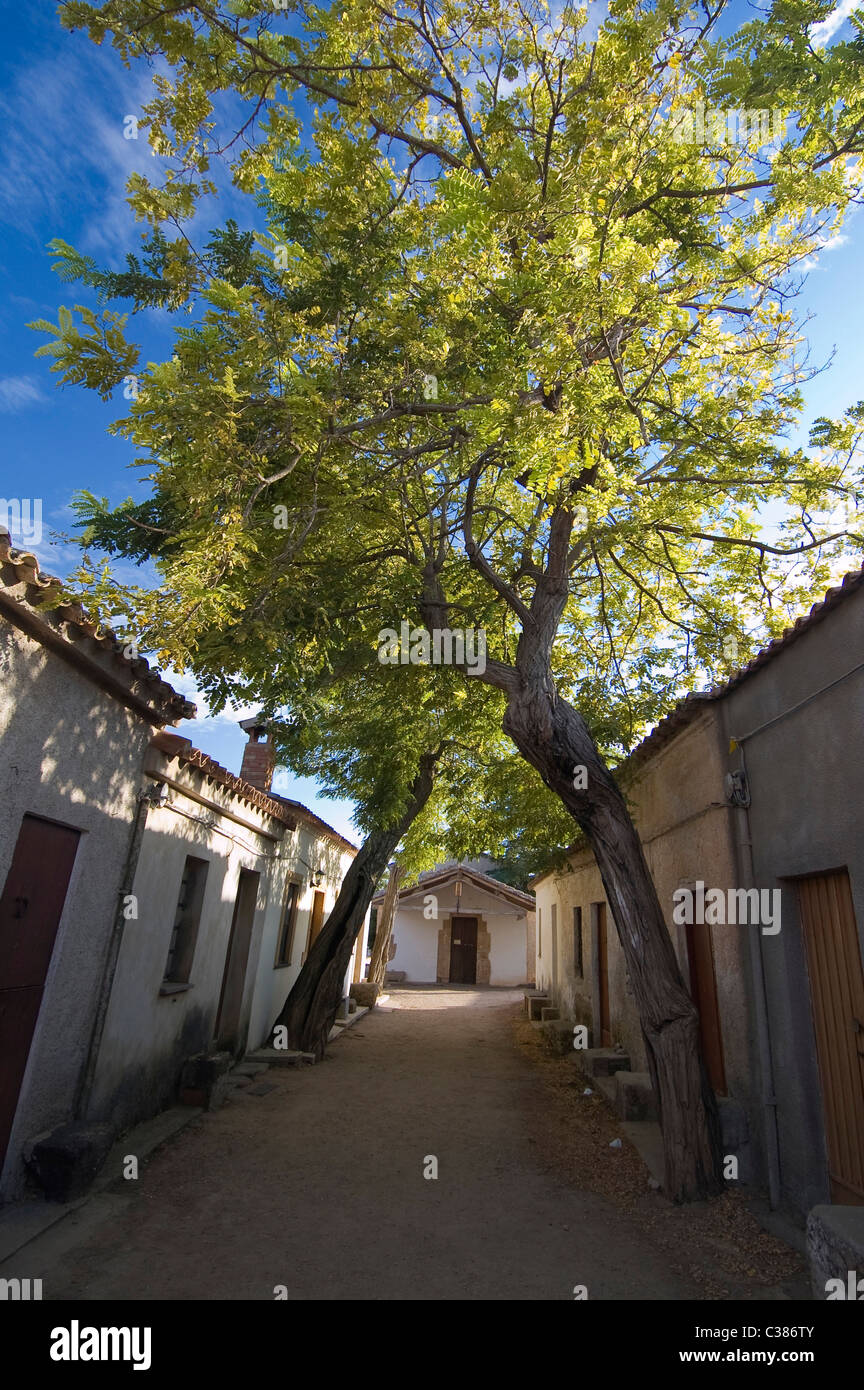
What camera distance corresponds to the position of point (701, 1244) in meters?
4.46

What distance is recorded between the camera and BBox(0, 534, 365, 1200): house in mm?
4492

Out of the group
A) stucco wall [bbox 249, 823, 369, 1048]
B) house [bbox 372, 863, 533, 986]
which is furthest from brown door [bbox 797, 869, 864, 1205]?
house [bbox 372, 863, 533, 986]

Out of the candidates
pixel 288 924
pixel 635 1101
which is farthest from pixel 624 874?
pixel 288 924

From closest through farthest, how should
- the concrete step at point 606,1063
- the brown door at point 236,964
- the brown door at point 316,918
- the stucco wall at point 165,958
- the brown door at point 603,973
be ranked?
the stucco wall at point 165,958
the concrete step at point 606,1063
the brown door at point 236,964
the brown door at point 603,973
the brown door at point 316,918

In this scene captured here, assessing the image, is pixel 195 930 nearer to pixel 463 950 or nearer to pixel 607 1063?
pixel 607 1063

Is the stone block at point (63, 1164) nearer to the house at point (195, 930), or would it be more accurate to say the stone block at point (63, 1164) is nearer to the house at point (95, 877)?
the house at point (95, 877)

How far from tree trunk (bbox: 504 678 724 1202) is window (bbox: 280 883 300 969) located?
7.35 meters

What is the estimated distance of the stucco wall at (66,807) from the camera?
4.40m

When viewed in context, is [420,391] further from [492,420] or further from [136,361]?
[136,361]

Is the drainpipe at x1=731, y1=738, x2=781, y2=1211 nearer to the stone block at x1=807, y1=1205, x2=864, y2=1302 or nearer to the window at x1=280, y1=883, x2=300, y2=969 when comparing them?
the stone block at x1=807, y1=1205, x2=864, y2=1302

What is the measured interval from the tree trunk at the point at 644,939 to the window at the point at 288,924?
24.1ft

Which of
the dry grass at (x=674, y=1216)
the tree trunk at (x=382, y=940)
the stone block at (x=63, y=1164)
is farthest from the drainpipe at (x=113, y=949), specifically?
the tree trunk at (x=382, y=940)
